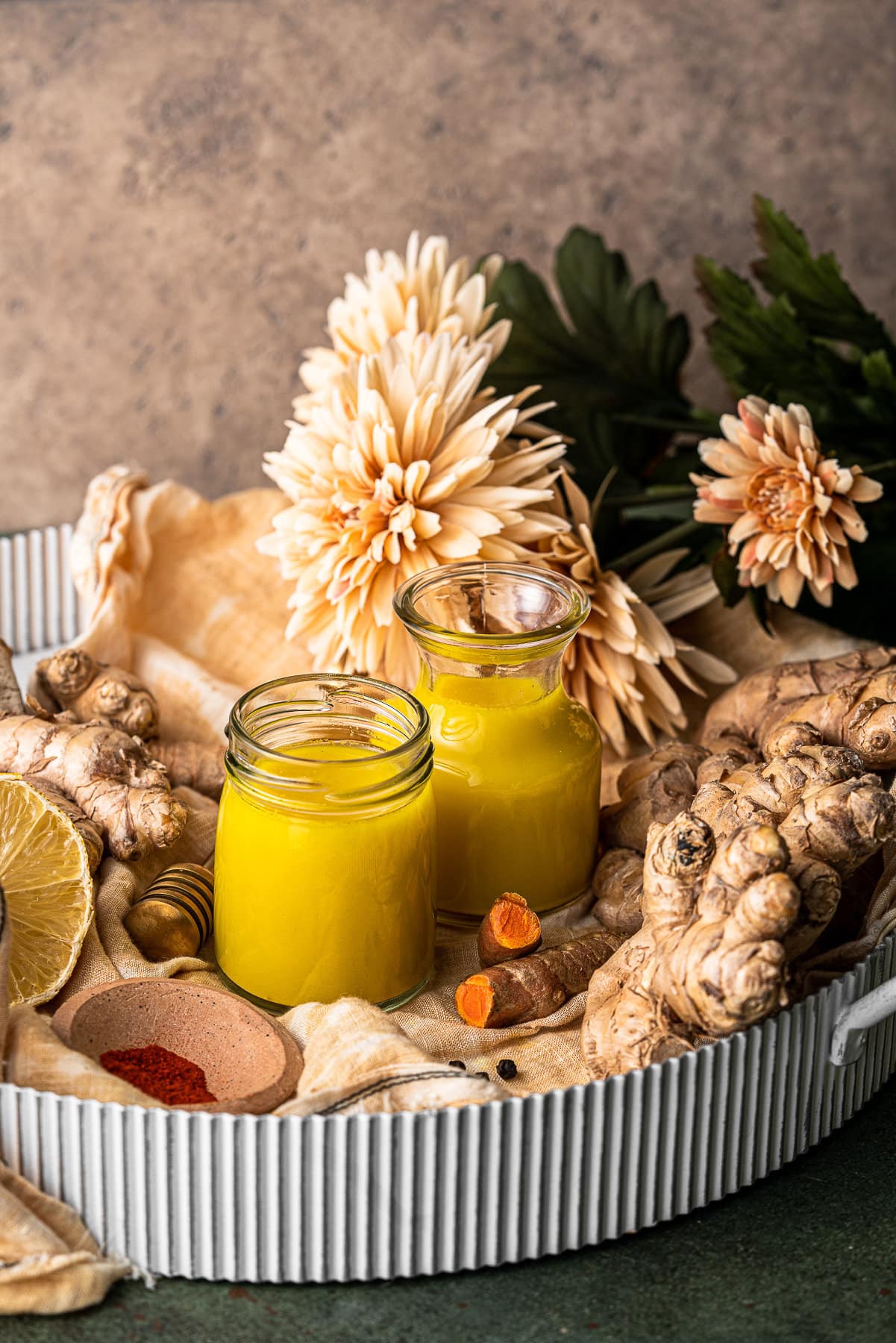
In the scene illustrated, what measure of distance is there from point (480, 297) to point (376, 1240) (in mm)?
756

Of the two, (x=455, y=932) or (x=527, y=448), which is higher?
(x=527, y=448)

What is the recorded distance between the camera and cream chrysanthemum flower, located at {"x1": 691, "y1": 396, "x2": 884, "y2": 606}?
1114mm

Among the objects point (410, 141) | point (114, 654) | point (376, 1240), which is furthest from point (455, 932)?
point (410, 141)

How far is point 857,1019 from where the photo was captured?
2.78 ft

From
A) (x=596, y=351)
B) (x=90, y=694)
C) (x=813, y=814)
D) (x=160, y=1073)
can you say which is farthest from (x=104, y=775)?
(x=596, y=351)

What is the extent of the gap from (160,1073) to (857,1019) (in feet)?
1.29

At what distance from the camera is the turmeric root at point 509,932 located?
953 mm

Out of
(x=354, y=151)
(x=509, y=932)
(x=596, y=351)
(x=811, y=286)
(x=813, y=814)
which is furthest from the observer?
(x=354, y=151)

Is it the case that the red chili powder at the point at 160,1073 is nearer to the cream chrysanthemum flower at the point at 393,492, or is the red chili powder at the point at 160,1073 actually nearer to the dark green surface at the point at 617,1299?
the dark green surface at the point at 617,1299

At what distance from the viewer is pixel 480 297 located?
1222 mm

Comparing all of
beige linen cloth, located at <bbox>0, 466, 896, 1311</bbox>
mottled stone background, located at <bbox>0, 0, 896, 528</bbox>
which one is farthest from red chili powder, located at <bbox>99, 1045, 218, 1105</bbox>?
mottled stone background, located at <bbox>0, 0, 896, 528</bbox>

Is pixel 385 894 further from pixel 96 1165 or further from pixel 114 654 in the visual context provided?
pixel 114 654

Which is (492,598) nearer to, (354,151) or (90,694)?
(90,694)

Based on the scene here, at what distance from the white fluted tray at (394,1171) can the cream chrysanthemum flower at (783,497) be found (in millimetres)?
422
